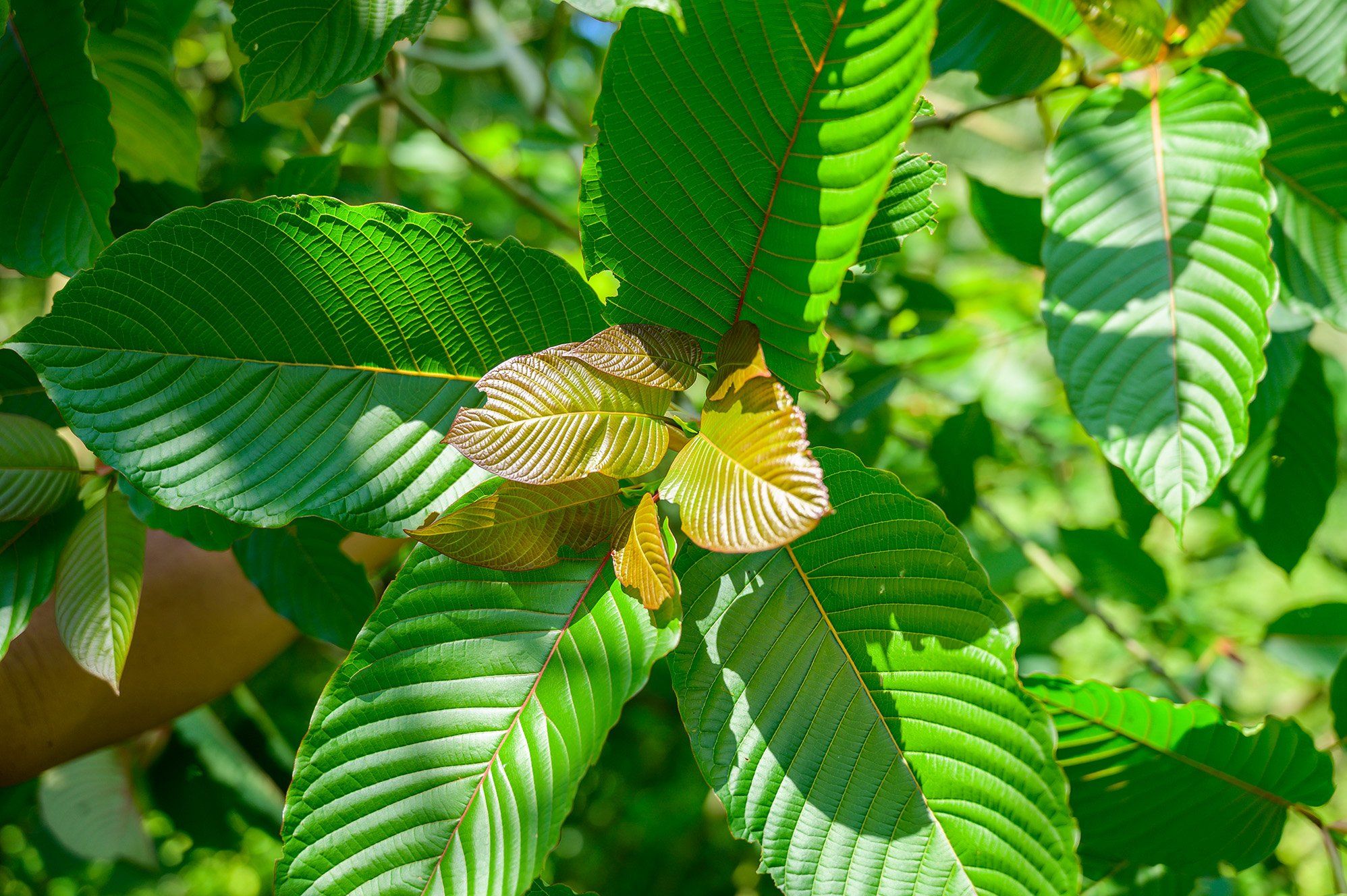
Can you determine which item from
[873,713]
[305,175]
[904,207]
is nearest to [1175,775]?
[873,713]

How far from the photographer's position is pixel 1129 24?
0.86 m

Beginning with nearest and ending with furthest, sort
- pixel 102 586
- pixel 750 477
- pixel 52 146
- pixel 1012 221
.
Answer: pixel 750 477 → pixel 102 586 → pixel 52 146 → pixel 1012 221

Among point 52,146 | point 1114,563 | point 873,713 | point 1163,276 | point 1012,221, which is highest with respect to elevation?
point 52,146

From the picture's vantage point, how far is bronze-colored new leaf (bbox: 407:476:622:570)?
1.84ft

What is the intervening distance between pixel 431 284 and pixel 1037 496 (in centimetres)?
265

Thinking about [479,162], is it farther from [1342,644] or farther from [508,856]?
[1342,644]

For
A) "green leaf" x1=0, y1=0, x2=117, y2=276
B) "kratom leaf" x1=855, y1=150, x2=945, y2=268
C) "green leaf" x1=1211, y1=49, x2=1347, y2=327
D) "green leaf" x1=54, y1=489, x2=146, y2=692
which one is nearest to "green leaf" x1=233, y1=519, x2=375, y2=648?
"green leaf" x1=54, y1=489, x2=146, y2=692

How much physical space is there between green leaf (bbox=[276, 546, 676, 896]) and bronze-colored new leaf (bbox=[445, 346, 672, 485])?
0.36 ft

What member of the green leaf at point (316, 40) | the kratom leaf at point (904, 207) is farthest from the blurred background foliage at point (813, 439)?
the green leaf at point (316, 40)

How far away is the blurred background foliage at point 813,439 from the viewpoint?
1.49 m

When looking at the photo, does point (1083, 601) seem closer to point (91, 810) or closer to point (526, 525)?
point (526, 525)

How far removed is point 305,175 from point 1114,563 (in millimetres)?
1570

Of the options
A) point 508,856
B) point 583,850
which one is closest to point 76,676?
point 508,856

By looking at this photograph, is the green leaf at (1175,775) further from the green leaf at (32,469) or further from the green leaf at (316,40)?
the green leaf at (32,469)
